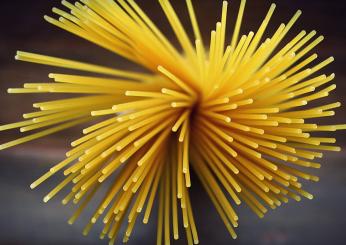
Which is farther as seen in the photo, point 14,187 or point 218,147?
point 14,187

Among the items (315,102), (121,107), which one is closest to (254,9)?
(315,102)

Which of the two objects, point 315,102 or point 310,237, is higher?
point 315,102

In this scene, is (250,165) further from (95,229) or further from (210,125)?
(95,229)

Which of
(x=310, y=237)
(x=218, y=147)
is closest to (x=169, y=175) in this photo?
(x=218, y=147)

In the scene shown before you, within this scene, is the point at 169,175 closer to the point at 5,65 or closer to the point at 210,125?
the point at 210,125

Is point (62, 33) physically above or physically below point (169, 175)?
above

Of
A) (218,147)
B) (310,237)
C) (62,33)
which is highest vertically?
(62,33)
